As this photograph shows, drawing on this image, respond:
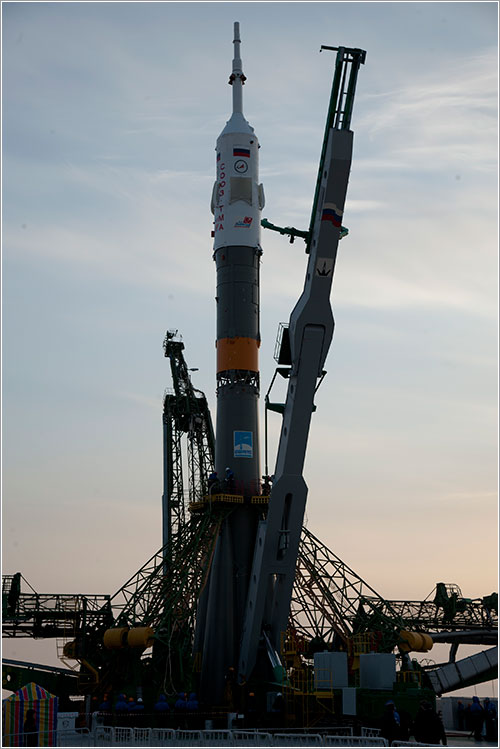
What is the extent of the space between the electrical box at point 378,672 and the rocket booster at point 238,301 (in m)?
11.3

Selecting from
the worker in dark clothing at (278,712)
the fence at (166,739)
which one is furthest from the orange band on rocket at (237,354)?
the fence at (166,739)

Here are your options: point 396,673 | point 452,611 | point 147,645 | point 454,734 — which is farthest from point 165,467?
point 454,734

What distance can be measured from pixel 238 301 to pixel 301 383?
9205 millimetres

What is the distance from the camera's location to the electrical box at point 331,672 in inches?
1394

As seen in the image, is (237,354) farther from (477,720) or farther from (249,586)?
(477,720)

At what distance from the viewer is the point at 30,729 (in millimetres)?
26641

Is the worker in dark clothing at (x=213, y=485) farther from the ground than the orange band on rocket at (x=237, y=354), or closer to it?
closer to it

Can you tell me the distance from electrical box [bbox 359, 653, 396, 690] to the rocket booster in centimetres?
1134

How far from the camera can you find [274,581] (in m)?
41.1

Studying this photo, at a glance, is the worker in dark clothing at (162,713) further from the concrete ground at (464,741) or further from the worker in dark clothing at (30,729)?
the concrete ground at (464,741)

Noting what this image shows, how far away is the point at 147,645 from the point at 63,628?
8.28 m

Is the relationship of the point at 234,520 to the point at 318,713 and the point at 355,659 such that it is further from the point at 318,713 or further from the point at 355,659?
the point at 318,713

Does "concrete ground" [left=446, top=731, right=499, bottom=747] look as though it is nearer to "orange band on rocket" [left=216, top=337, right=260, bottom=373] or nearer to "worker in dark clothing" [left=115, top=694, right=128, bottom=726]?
"worker in dark clothing" [left=115, top=694, right=128, bottom=726]

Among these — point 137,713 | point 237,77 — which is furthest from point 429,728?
point 237,77
